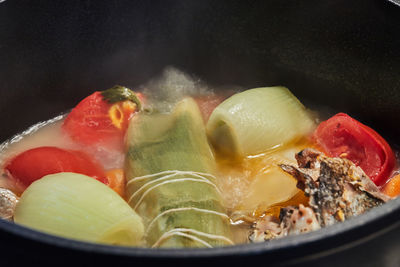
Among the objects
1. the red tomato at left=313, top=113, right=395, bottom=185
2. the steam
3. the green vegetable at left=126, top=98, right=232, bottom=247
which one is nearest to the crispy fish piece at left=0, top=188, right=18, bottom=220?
the green vegetable at left=126, top=98, right=232, bottom=247

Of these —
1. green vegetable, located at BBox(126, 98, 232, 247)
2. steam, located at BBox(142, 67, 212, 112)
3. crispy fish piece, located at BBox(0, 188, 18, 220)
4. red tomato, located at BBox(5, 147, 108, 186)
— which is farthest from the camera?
steam, located at BBox(142, 67, 212, 112)

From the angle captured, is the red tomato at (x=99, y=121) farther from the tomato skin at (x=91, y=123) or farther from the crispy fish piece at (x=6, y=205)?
the crispy fish piece at (x=6, y=205)

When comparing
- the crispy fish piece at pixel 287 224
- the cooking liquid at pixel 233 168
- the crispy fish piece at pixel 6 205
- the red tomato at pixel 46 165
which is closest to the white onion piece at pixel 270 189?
the cooking liquid at pixel 233 168

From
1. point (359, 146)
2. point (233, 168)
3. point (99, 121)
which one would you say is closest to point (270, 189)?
point (233, 168)

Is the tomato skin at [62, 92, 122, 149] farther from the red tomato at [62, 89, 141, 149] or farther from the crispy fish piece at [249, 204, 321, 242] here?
the crispy fish piece at [249, 204, 321, 242]

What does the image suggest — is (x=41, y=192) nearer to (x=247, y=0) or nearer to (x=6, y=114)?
(x=6, y=114)

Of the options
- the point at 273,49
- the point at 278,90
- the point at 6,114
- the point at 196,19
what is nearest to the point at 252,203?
the point at 278,90
